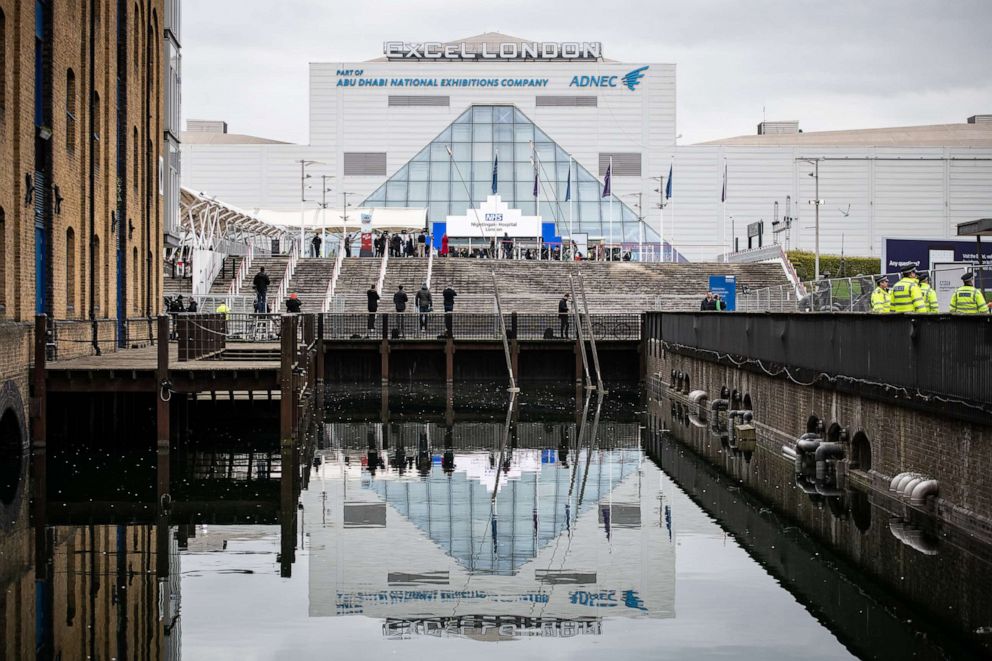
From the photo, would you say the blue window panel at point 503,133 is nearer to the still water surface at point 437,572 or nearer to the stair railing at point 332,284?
the stair railing at point 332,284

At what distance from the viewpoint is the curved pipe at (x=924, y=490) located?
15789mm

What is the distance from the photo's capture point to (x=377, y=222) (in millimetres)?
74438

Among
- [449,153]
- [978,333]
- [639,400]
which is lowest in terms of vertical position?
[639,400]

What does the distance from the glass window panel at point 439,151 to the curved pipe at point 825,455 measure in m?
91.7

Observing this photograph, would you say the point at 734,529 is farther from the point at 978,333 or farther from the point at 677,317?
the point at 677,317

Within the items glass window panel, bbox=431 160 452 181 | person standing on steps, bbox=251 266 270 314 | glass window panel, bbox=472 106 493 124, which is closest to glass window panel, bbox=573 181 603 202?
glass window panel, bbox=431 160 452 181

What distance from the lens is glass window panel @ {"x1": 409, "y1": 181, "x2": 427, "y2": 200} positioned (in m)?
108

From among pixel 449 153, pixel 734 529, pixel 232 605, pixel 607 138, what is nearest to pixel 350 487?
pixel 734 529

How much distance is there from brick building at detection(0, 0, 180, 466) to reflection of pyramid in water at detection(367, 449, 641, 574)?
6.79 m

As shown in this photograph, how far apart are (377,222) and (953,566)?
204 feet

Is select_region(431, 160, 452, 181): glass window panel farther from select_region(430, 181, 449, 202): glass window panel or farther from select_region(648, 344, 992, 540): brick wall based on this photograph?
select_region(648, 344, 992, 540): brick wall

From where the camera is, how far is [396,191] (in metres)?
110

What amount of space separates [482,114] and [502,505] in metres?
96.3

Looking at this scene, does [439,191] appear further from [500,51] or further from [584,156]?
[500,51]
